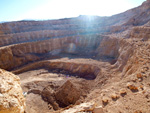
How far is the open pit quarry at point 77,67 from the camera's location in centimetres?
475

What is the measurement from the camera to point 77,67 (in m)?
18.0

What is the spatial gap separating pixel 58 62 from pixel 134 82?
1578 centimetres

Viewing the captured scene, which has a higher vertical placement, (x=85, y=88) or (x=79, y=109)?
(x=79, y=109)

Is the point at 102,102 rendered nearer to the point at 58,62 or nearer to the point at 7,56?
the point at 58,62

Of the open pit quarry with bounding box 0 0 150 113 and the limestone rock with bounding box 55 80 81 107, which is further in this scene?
the limestone rock with bounding box 55 80 81 107

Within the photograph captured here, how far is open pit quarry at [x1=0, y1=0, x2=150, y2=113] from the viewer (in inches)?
187

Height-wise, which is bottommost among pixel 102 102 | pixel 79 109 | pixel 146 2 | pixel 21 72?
pixel 21 72

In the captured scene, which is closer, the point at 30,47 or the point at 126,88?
the point at 126,88

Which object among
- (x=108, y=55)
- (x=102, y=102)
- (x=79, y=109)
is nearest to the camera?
(x=79, y=109)

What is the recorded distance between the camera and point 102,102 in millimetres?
5102

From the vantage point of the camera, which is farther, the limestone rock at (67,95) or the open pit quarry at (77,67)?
the limestone rock at (67,95)

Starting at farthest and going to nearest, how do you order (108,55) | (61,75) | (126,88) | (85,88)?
(108,55)
(61,75)
(85,88)
(126,88)

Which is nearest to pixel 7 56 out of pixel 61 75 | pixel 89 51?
pixel 61 75

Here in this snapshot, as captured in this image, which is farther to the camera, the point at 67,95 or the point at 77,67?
the point at 77,67
